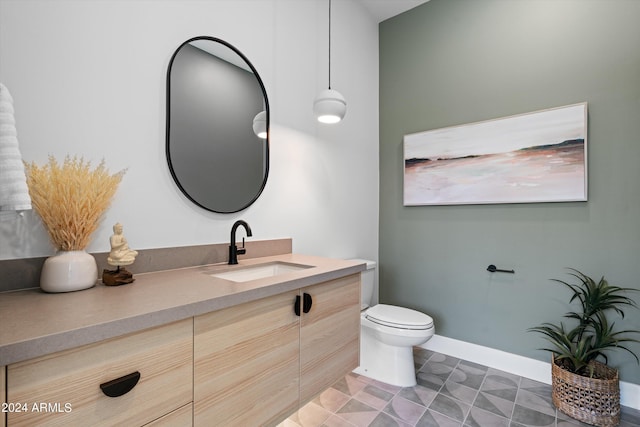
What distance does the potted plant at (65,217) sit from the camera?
954 millimetres

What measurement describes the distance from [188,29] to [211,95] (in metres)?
0.30

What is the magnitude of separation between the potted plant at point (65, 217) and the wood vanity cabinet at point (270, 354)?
454mm

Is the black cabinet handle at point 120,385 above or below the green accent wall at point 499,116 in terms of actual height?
below

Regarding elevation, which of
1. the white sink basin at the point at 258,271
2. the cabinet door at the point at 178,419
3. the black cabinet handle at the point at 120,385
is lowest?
the cabinet door at the point at 178,419

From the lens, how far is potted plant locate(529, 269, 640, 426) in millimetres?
1660

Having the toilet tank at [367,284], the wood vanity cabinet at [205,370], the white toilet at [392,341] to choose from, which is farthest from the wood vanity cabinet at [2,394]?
the toilet tank at [367,284]

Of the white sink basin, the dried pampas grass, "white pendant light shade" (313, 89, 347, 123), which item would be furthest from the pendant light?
the dried pampas grass

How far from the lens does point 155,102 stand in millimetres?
1351

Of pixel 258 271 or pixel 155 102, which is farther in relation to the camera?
pixel 258 271

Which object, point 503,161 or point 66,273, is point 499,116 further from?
point 66,273

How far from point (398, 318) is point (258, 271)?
103 cm

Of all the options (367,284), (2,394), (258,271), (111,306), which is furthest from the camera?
(367,284)

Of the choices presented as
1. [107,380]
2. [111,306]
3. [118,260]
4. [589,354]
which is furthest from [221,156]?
[589,354]

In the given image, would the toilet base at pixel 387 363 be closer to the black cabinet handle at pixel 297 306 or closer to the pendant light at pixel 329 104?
the black cabinet handle at pixel 297 306
